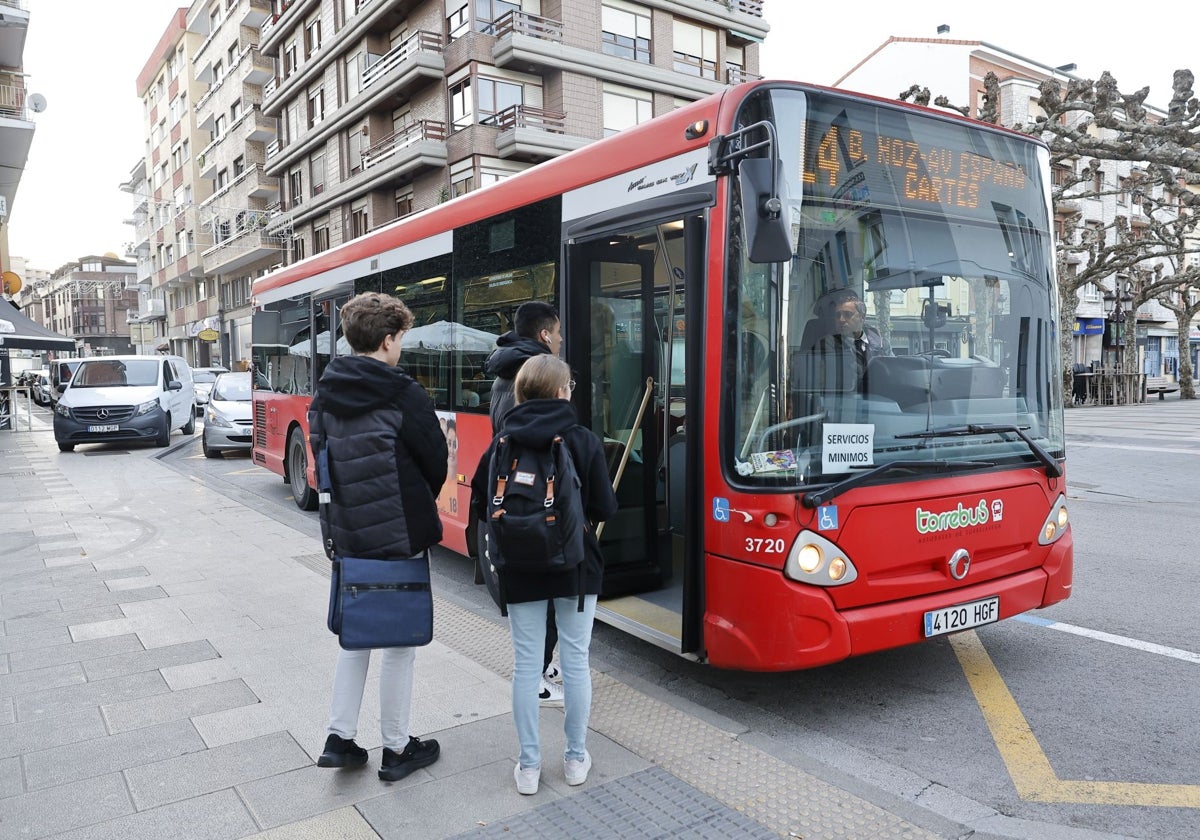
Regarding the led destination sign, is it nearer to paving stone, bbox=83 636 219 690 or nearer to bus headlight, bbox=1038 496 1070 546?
bus headlight, bbox=1038 496 1070 546

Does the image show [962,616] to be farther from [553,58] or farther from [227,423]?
[553,58]

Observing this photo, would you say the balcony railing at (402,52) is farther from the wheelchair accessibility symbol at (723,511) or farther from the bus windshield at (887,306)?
the wheelchair accessibility symbol at (723,511)

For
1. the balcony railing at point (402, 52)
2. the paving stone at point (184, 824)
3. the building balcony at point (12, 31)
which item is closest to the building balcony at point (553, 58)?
the balcony railing at point (402, 52)

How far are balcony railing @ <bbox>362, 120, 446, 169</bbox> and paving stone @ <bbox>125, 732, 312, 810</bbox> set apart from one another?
2876 cm

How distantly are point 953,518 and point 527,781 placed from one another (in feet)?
7.67

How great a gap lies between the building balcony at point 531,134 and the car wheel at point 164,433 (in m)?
15.2

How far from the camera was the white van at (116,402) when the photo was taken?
55.7ft

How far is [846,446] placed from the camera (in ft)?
12.9

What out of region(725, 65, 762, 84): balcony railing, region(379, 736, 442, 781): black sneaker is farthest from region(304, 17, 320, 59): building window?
region(379, 736, 442, 781): black sneaker

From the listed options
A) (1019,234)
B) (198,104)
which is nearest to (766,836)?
(1019,234)

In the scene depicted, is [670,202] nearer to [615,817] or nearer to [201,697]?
[615,817]

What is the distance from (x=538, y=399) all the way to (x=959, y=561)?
2301 mm

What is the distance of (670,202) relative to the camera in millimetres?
4398

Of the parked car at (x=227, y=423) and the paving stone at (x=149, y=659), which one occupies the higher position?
the parked car at (x=227, y=423)
